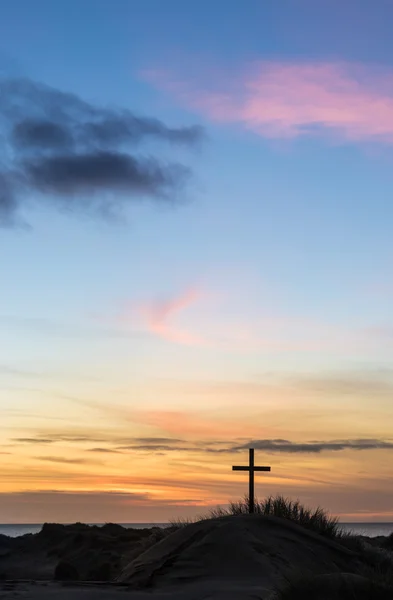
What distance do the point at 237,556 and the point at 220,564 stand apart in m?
0.46

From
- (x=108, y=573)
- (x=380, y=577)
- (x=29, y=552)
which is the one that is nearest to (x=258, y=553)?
(x=380, y=577)

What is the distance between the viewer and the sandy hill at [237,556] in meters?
15.6

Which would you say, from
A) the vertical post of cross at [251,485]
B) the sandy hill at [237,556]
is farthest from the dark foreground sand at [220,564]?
the vertical post of cross at [251,485]

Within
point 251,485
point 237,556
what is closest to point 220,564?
point 237,556

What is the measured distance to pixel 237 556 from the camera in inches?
660

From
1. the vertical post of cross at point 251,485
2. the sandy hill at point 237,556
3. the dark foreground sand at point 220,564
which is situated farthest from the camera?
the vertical post of cross at point 251,485

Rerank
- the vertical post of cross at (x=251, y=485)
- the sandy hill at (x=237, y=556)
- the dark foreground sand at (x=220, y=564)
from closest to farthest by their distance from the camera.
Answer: the dark foreground sand at (x=220, y=564)
the sandy hill at (x=237, y=556)
the vertical post of cross at (x=251, y=485)

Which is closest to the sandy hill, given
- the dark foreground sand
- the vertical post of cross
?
the dark foreground sand

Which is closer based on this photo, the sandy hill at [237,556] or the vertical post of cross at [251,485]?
the sandy hill at [237,556]

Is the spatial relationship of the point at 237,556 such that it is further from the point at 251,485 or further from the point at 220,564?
the point at 251,485

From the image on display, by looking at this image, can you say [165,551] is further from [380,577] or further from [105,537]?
[105,537]

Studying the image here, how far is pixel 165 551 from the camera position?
17906mm

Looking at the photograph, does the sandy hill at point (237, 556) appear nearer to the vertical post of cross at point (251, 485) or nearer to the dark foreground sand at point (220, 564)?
the dark foreground sand at point (220, 564)

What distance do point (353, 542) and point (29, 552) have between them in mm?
24885
